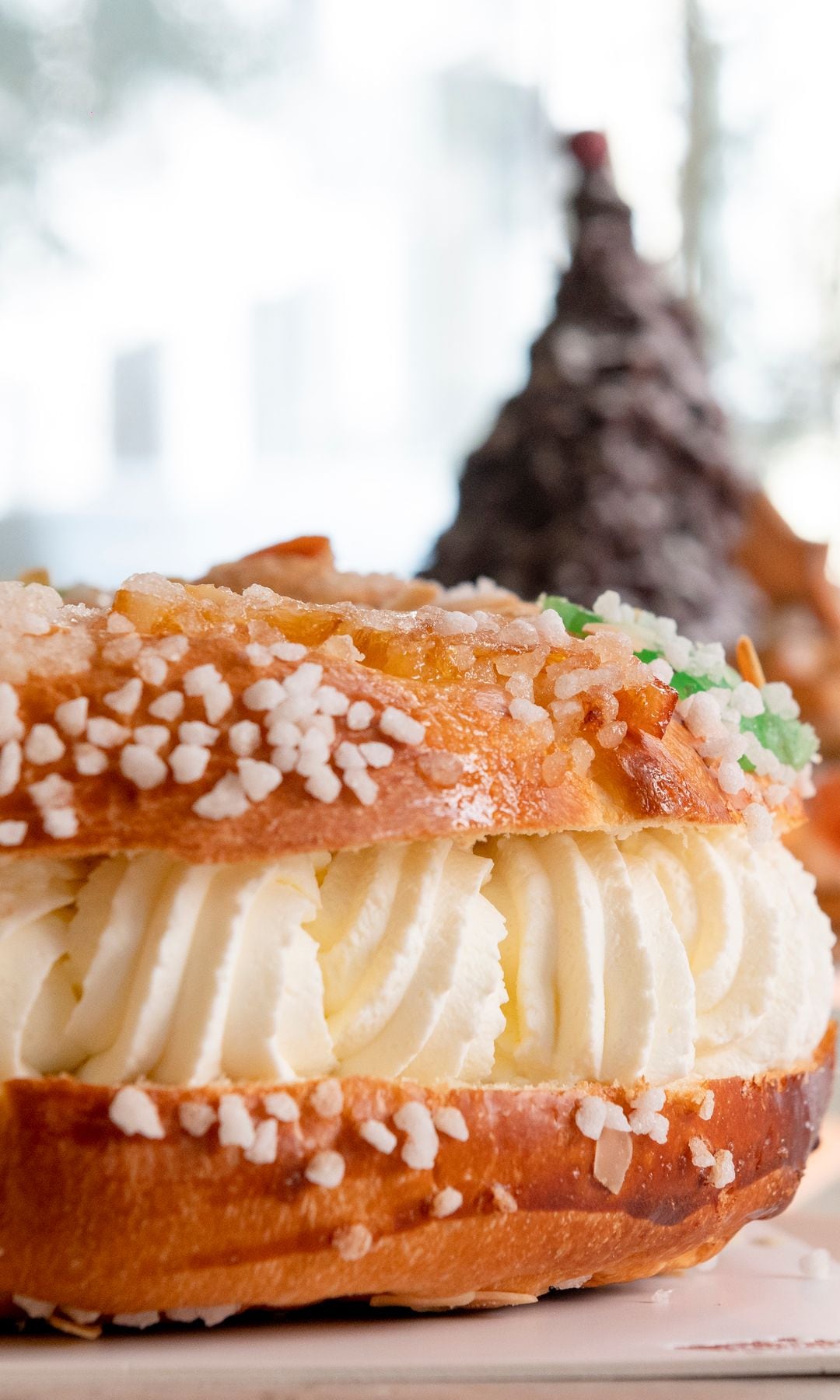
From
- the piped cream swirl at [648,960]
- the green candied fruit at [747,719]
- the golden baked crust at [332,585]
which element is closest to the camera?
the piped cream swirl at [648,960]

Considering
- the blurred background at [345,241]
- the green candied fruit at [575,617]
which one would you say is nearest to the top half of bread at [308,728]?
the green candied fruit at [575,617]

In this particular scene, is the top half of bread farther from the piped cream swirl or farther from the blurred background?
the blurred background

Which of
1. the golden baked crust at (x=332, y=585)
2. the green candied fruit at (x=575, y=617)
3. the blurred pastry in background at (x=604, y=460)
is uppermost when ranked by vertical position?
the green candied fruit at (x=575, y=617)

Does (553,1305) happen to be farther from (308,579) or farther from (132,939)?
(308,579)

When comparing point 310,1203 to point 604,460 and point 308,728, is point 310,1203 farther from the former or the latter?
point 604,460

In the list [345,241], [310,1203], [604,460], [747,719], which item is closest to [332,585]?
[747,719]

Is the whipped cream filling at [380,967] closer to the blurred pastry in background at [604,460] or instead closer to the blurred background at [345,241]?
the blurred pastry in background at [604,460]

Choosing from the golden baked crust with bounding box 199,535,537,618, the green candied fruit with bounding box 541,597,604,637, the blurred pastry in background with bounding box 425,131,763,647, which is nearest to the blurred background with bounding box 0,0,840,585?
the blurred pastry in background with bounding box 425,131,763,647
